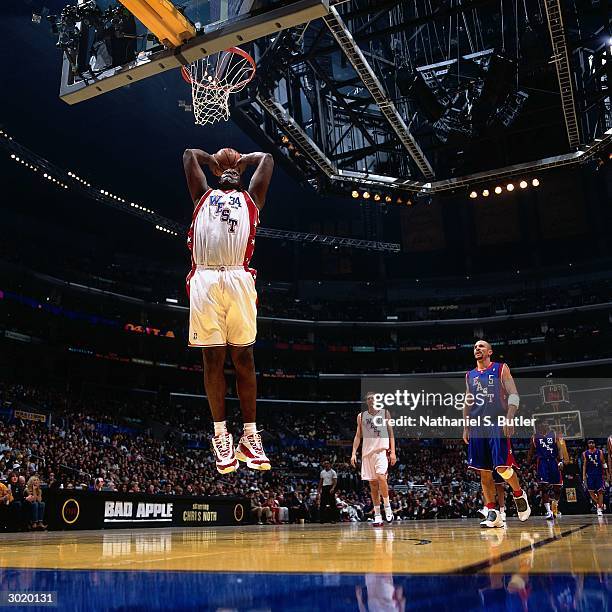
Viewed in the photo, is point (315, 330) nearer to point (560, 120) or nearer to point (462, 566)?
point (560, 120)

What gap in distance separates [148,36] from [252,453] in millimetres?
4448

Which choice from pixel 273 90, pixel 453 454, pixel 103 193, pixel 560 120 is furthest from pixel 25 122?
pixel 453 454

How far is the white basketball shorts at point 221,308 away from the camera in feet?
13.4

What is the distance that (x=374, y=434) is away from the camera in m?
8.94

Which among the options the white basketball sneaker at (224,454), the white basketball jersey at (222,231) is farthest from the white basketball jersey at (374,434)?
the white basketball jersey at (222,231)

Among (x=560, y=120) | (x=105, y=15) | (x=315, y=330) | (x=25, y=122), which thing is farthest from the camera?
(x=315, y=330)

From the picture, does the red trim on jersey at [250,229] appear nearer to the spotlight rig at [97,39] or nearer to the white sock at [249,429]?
the white sock at [249,429]

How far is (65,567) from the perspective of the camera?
7.23 ft

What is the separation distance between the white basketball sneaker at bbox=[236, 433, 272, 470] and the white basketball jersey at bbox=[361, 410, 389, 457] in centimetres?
477

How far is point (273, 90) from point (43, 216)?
24.7 meters

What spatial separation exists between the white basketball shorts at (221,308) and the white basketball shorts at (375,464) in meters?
5.29

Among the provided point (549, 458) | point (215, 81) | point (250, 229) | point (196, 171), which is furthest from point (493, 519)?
point (549, 458)

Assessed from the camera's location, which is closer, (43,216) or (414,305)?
(43,216)

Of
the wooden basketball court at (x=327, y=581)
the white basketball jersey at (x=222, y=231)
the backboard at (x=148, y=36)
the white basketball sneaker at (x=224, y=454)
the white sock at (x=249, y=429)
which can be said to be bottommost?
the wooden basketball court at (x=327, y=581)
